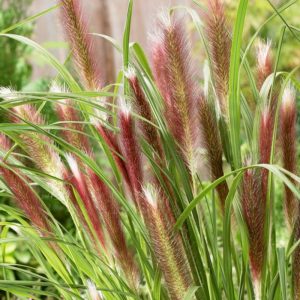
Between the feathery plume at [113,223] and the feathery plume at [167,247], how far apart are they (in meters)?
0.07

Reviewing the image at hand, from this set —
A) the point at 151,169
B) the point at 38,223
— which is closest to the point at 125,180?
the point at 151,169

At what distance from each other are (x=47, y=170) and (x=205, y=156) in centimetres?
25

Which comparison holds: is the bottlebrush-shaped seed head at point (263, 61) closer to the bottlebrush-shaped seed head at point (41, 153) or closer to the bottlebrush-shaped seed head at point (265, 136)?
the bottlebrush-shaped seed head at point (265, 136)

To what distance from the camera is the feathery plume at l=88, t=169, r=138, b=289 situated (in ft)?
3.44

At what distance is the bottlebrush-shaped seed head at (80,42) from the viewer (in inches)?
43.9

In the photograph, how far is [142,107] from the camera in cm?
105

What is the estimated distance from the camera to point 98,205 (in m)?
1.07

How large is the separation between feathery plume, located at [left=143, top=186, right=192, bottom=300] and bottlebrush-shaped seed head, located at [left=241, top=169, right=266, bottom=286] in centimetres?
10

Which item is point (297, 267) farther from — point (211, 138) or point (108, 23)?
point (108, 23)

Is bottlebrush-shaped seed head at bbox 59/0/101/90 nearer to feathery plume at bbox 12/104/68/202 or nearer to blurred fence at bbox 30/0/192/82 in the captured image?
feathery plume at bbox 12/104/68/202

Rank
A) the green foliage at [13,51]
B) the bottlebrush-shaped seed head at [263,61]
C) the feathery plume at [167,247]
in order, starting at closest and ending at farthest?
the feathery plume at [167,247]
the bottlebrush-shaped seed head at [263,61]
the green foliage at [13,51]

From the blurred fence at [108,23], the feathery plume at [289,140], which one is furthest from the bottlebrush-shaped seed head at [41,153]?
the blurred fence at [108,23]

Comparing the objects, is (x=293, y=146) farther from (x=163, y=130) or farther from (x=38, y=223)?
(x=38, y=223)

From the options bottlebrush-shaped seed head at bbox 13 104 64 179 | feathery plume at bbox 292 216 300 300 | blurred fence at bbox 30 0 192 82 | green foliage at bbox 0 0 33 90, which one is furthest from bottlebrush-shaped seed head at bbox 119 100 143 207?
blurred fence at bbox 30 0 192 82
